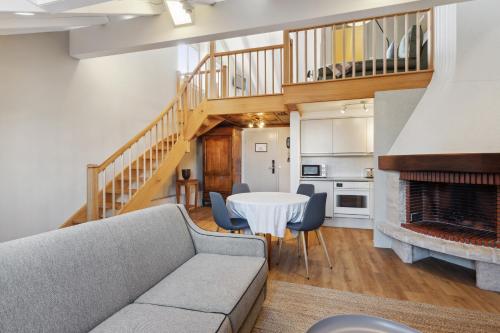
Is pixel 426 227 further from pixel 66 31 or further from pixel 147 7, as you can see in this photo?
pixel 66 31

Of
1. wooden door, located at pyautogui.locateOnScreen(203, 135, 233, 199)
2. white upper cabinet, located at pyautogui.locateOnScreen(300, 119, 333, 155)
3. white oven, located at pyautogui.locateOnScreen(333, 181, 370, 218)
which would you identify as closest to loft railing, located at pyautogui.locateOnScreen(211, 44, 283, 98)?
white upper cabinet, located at pyautogui.locateOnScreen(300, 119, 333, 155)

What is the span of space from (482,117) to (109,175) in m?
4.91

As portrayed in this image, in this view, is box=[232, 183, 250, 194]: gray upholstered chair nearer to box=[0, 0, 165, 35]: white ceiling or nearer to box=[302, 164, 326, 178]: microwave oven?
box=[302, 164, 326, 178]: microwave oven

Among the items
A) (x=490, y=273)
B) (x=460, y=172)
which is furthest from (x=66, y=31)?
(x=490, y=273)

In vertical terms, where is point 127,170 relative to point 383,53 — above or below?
below

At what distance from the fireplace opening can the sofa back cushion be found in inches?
115

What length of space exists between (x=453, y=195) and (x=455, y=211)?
183mm

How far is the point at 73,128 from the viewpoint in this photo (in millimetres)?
3668

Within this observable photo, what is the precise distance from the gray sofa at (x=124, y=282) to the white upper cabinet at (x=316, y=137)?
335 cm

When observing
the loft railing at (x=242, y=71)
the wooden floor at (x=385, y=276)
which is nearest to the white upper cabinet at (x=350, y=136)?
the loft railing at (x=242, y=71)

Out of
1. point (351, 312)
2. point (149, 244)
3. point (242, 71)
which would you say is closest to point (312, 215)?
point (351, 312)

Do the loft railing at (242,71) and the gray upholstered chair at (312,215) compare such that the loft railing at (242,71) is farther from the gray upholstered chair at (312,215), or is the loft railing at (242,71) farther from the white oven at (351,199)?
the gray upholstered chair at (312,215)

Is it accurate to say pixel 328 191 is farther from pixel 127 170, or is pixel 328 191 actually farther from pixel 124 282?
pixel 124 282

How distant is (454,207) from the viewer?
296 cm
